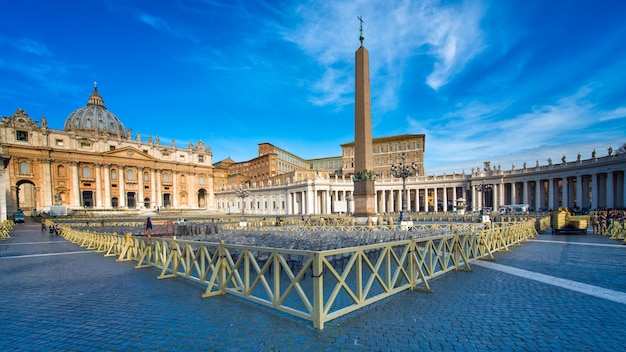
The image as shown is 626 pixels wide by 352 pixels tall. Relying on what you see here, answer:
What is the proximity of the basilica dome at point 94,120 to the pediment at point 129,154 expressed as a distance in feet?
57.9

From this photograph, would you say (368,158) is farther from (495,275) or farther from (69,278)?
(69,278)

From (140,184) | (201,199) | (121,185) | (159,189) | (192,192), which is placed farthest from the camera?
(201,199)

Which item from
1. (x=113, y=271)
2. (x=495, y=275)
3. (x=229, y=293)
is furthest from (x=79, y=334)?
(x=495, y=275)

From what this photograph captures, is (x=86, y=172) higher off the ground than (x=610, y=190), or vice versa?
(x=86, y=172)

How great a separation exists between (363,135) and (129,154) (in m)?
66.9

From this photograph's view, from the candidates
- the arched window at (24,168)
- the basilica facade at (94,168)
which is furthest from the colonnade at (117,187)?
the arched window at (24,168)

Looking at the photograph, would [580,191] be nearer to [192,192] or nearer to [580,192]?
[580,192]

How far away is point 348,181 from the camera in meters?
58.6

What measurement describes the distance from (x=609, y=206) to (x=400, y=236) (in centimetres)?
3923

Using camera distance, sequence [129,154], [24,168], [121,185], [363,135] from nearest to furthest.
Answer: [363,135]
[24,168]
[121,185]
[129,154]

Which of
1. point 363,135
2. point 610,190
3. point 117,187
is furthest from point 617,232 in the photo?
point 117,187

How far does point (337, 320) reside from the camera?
15.9 feet

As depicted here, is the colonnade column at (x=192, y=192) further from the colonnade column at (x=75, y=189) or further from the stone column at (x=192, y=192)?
the colonnade column at (x=75, y=189)

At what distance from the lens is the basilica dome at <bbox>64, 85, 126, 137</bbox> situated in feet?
266
